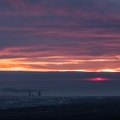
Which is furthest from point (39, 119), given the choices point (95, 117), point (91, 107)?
point (91, 107)

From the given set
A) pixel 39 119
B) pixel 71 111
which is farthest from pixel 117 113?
pixel 39 119

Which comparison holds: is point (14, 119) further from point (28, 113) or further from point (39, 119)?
point (28, 113)

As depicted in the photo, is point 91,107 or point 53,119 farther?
point 91,107

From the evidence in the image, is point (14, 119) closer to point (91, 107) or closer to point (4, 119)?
point (4, 119)

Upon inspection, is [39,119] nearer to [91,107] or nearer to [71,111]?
[71,111]

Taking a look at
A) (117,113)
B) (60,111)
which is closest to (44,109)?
(60,111)

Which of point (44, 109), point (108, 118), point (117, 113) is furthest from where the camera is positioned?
point (44, 109)

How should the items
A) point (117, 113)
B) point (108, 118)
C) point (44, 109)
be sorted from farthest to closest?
point (44, 109) < point (117, 113) < point (108, 118)

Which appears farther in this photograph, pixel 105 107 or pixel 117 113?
pixel 105 107
